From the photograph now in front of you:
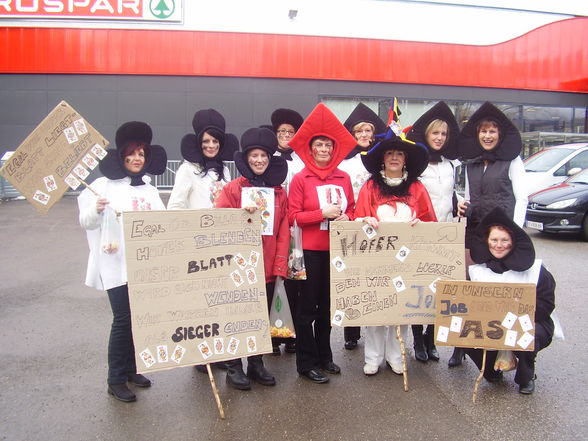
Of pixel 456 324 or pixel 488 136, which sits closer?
pixel 456 324

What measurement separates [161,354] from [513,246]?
8.74 ft

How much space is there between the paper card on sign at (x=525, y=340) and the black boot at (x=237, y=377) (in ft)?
6.59

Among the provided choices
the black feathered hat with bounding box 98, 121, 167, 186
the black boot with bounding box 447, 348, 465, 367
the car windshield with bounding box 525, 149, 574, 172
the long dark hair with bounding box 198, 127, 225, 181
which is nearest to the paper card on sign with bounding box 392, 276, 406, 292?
the black boot with bounding box 447, 348, 465, 367

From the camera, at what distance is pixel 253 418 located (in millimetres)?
3172

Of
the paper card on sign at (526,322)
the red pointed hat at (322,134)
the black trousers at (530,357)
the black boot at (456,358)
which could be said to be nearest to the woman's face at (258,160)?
the red pointed hat at (322,134)

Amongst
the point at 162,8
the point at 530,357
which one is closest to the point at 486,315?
the point at 530,357

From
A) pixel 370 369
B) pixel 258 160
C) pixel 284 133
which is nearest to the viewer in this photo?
pixel 258 160

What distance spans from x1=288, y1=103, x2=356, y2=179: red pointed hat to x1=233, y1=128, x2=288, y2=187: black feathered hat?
0.59 feet

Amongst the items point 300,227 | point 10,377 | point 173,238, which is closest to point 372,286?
point 300,227

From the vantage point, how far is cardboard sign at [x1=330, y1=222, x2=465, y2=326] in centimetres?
354

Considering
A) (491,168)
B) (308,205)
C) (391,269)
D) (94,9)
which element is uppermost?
(94,9)

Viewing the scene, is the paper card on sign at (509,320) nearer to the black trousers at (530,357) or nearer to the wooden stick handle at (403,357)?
the black trousers at (530,357)

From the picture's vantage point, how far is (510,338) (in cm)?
339

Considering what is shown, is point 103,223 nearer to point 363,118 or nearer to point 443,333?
point 363,118
